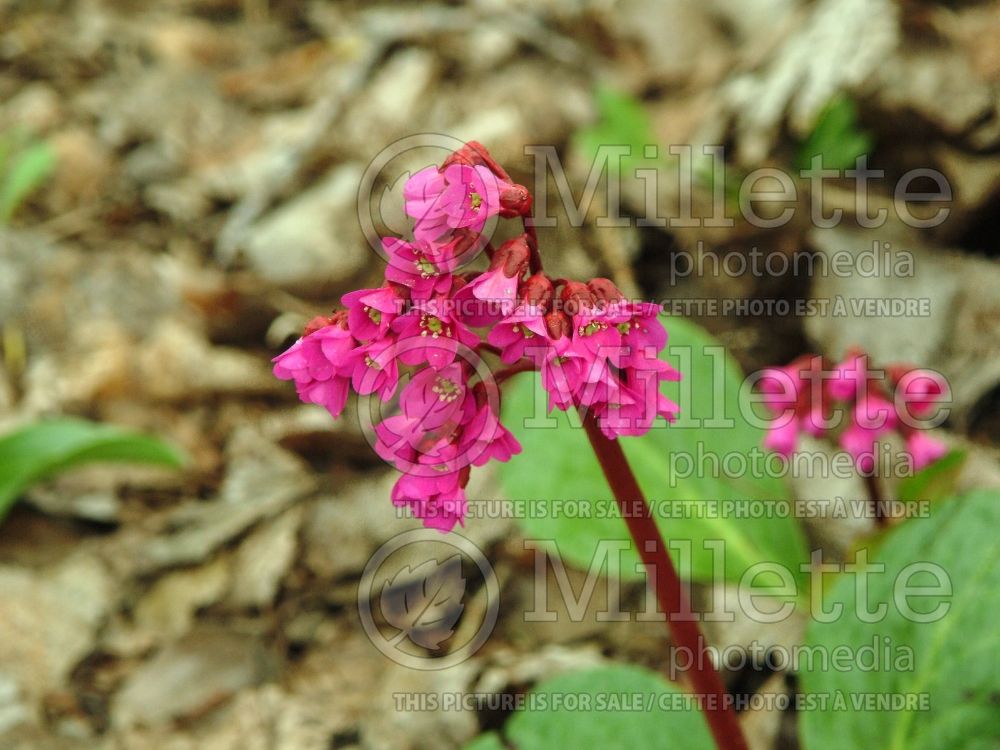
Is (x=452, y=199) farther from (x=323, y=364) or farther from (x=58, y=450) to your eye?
(x=58, y=450)

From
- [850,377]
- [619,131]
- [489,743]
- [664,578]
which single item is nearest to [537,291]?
[664,578]

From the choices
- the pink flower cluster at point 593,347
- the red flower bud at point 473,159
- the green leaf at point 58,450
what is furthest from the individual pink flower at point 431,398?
the green leaf at point 58,450

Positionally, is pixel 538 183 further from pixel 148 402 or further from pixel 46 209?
pixel 46 209

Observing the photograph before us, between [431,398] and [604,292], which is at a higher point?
[604,292]

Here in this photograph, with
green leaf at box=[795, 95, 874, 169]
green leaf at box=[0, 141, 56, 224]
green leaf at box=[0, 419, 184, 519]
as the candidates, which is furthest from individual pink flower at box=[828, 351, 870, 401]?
green leaf at box=[0, 141, 56, 224]

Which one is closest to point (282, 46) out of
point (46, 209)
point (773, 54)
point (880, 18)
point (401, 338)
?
point (46, 209)

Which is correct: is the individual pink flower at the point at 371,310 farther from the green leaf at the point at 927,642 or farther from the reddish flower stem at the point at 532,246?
the green leaf at the point at 927,642
